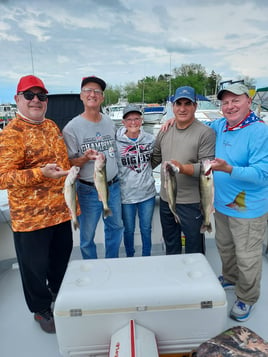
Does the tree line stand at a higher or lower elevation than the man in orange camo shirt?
higher

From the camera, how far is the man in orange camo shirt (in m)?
2.01

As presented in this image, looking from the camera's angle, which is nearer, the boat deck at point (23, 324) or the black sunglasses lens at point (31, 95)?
the black sunglasses lens at point (31, 95)

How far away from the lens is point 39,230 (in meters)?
2.23

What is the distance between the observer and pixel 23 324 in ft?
8.44

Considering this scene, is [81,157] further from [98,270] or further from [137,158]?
[98,270]

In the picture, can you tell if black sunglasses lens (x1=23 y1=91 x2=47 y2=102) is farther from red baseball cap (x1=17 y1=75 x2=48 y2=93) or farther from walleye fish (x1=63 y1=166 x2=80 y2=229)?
walleye fish (x1=63 y1=166 x2=80 y2=229)

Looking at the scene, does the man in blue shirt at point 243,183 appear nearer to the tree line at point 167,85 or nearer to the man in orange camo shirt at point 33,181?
the man in orange camo shirt at point 33,181

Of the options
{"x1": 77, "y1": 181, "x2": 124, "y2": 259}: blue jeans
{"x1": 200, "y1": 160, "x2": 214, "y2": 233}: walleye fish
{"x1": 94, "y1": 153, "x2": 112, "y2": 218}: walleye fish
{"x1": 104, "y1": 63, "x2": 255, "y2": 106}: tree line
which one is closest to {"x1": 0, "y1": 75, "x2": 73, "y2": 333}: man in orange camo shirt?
{"x1": 94, "y1": 153, "x2": 112, "y2": 218}: walleye fish

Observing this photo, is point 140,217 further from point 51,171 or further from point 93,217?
point 51,171

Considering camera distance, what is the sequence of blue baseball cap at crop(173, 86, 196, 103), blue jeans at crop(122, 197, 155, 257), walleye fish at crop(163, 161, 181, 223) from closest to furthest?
walleye fish at crop(163, 161, 181, 223)
blue baseball cap at crop(173, 86, 196, 103)
blue jeans at crop(122, 197, 155, 257)

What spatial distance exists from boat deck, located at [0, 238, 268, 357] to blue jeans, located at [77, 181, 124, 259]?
868mm

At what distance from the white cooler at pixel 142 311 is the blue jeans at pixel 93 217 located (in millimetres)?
1133

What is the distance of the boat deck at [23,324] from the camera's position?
2.29 meters

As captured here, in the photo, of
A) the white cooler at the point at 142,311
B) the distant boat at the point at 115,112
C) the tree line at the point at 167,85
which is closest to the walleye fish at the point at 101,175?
the white cooler at the point at 142,311
